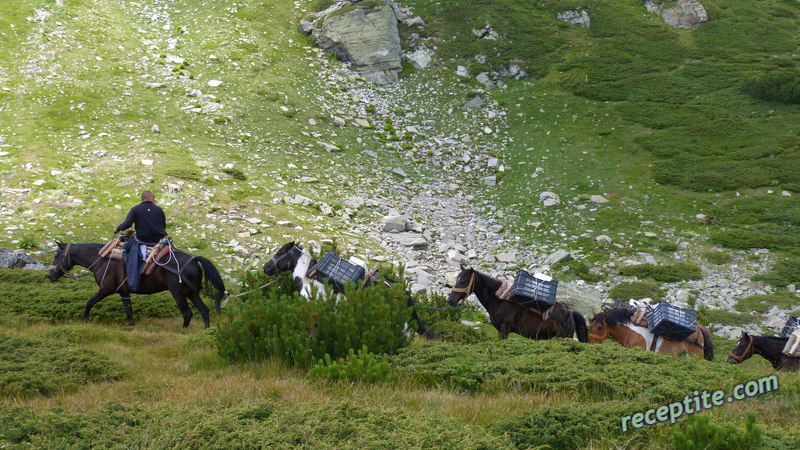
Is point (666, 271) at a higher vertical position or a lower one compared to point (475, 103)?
lower

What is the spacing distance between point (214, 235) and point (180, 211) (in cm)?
164

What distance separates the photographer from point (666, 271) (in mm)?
16484

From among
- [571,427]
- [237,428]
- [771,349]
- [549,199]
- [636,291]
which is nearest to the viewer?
[237,428]

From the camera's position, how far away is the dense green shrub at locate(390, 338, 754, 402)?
19.6 ft

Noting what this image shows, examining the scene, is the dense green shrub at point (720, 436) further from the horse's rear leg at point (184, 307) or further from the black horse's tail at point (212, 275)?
the horse's rear leg at point (184, 307)

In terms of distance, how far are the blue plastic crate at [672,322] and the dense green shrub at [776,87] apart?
23.2 metres

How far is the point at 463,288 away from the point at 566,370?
392cm

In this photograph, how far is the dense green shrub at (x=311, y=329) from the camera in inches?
294

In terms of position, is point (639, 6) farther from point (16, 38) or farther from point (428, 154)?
point (16, 38)

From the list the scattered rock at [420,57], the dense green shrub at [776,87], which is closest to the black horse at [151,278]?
the scattered rock at [420,57]

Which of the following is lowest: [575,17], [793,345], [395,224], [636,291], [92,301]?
[636,291]

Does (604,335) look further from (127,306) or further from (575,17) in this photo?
(575,17)

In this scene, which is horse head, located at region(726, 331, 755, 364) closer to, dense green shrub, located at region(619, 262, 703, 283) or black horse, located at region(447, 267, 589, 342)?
black horse, located at region(447, 267, 589, 342)

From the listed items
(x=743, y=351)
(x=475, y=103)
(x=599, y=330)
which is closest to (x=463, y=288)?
(x=599, y=330)
